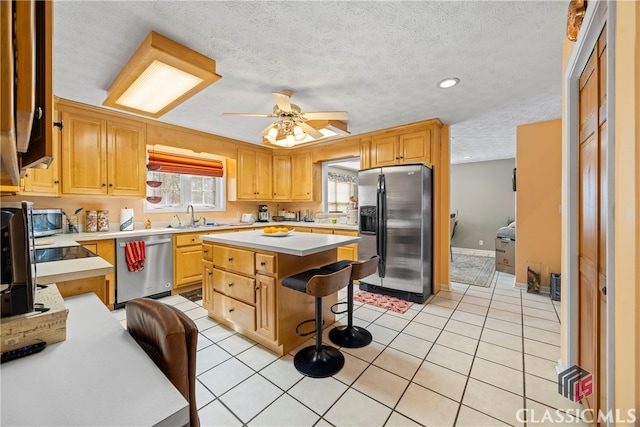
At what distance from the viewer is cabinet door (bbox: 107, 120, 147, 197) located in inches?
125

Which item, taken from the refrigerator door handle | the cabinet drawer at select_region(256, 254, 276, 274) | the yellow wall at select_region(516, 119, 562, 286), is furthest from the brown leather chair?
the yellow wall at select_region(516, 119, 562, 286)

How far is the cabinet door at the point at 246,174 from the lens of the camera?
452 centimetres

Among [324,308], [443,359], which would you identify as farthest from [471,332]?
[324,308]

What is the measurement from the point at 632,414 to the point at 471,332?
182cm

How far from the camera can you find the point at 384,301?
128 inches

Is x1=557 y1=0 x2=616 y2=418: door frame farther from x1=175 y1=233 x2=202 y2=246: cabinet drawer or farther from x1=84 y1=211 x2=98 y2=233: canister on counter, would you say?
x1=84 y1=211 x2=98 y2=233: canister on counter

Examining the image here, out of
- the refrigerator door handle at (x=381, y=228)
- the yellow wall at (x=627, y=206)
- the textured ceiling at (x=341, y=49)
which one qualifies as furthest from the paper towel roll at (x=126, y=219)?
the yellow wall at (x=627, y=206)

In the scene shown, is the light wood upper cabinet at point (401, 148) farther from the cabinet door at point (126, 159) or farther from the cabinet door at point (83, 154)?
the cabinet door at point (83, 154)

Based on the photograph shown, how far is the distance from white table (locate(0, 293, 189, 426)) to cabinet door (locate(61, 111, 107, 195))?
298cm

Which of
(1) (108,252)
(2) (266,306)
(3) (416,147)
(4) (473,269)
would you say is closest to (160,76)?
(2) (266,306)

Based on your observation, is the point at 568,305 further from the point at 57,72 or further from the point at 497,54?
the point at 57,72

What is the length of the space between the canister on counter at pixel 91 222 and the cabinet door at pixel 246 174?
76.1 inches

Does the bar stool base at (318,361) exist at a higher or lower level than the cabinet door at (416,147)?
lower

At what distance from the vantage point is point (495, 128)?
151 inches
